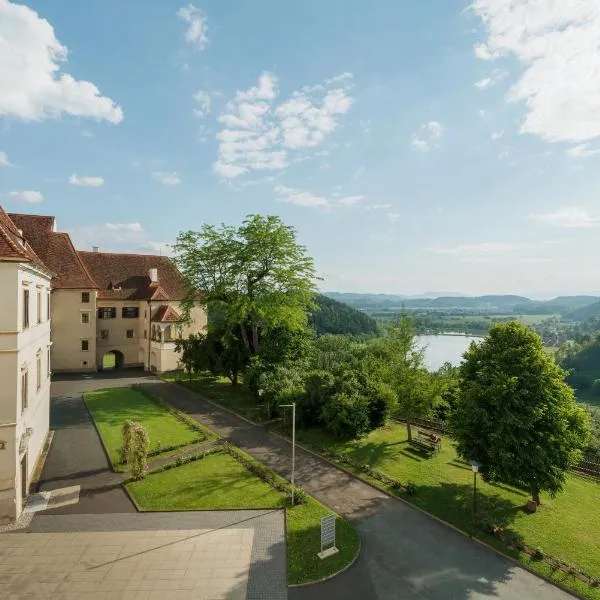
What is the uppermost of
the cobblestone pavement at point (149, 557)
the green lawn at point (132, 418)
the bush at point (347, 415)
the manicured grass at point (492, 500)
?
the bush at point (347, 415)

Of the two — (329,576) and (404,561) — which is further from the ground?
(329,576)

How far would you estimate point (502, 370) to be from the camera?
18672 mm

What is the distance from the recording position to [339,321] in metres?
133

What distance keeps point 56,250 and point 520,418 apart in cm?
4517

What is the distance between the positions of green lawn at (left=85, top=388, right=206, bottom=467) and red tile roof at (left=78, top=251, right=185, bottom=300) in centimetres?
1384

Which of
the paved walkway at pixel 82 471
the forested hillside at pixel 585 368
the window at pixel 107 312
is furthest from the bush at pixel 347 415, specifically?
the forested hillside at pixel 585 368

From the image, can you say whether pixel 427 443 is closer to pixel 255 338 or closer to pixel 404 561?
pixel 404 561

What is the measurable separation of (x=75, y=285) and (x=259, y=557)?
3872cm

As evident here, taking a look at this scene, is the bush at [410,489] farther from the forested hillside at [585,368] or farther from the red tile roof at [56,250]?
the forested hillside at [585,368]

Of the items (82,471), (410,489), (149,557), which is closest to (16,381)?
(82,471)

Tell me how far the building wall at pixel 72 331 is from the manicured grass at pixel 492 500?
3108 cm

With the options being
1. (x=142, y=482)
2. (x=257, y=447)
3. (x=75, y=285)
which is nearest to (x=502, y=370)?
(x=257, y=447)

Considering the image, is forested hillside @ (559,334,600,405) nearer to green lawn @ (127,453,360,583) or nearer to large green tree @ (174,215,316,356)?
large green tree @ (174,215,316,356)

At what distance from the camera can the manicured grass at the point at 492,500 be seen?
52.4 ft
